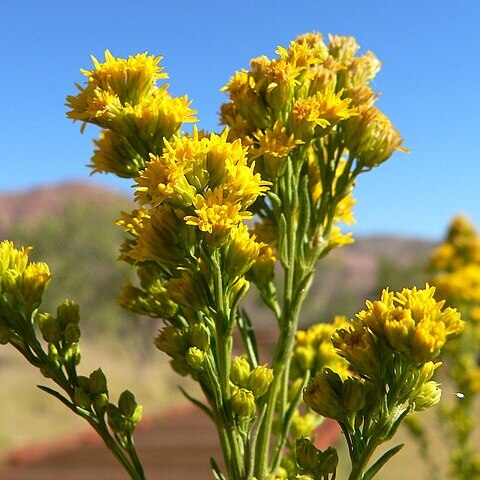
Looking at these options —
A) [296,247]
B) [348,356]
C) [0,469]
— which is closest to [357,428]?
[348,356]

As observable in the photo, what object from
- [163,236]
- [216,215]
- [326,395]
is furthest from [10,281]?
[326,395]

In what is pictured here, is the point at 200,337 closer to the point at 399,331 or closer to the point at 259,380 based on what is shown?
the point at 259,380

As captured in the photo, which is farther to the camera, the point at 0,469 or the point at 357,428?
the point at 0,469

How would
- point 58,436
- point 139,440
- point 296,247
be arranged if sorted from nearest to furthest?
point 296,247
point 139,440
point 58,436

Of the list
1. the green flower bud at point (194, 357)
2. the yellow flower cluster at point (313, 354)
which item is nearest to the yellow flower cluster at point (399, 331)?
the green flower bud at point (194, 357)

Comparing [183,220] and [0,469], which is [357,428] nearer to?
[183,220]

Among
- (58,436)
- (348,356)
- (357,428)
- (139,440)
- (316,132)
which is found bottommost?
(357,428)

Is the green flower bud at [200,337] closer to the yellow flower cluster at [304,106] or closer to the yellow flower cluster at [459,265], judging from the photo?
the yellow flower cluster at [304,106]

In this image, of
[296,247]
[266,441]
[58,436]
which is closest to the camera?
[266,441]
